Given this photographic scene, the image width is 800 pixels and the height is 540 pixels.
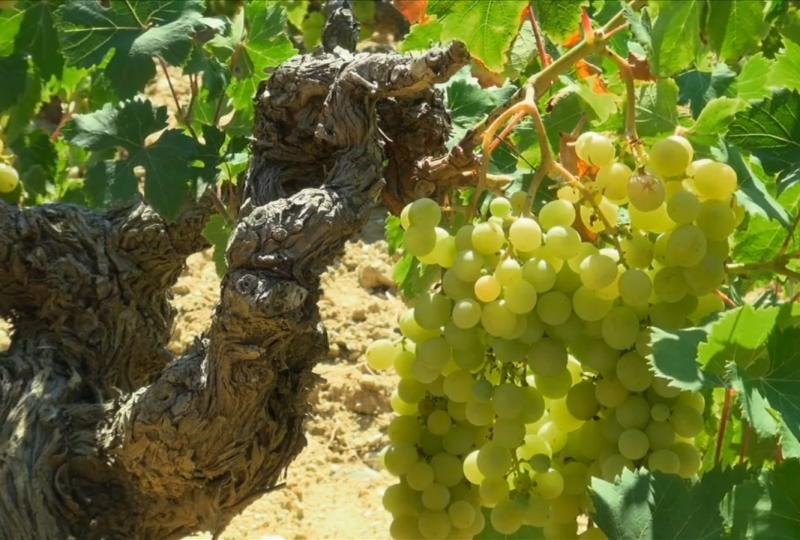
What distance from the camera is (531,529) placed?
1369mm

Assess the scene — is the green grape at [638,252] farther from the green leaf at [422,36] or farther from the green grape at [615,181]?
the green leaf at [422,36]

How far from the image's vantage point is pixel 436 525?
1223 mm

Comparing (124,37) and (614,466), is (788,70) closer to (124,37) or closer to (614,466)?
(614,466)

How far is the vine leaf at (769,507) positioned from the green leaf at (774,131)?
0.35 metres

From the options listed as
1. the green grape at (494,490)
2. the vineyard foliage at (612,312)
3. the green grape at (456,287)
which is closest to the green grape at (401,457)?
the vineyard foliage at (612,312)

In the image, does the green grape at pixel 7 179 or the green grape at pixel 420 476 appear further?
the green grape at pixel 7 179

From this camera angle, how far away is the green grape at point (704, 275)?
1.07m

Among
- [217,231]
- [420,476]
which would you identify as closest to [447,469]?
[420,476]

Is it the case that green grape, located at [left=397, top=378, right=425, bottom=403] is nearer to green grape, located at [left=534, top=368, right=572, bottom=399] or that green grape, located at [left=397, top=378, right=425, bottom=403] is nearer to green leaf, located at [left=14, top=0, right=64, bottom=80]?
green grape, located at [left=534, top=368, right=572, bottom=399]

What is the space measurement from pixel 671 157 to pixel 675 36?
0.51 ft

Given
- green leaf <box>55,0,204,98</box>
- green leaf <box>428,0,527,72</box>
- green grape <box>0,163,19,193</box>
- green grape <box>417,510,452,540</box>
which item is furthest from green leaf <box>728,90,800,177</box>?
green grape <box>0,163,19,193</box>

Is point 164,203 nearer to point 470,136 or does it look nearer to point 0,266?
point 0,266

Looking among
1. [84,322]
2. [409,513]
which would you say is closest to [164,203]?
[84,322]

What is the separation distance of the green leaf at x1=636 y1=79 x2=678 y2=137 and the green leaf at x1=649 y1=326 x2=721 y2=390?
1.18 feet
